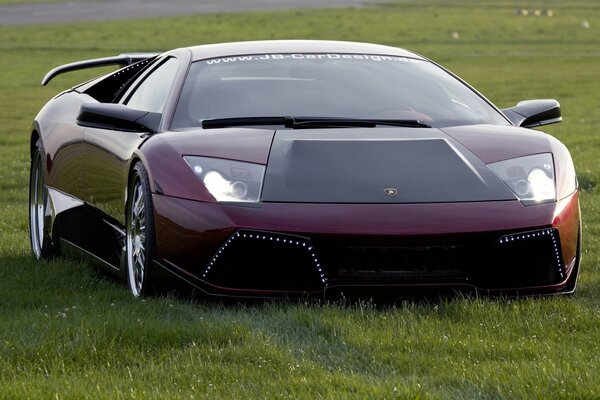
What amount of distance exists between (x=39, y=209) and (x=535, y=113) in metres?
3.05

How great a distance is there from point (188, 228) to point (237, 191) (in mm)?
257

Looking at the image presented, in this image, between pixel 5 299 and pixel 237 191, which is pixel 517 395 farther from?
pixel 5 299

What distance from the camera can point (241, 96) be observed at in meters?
7.10

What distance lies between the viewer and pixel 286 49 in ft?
25.0

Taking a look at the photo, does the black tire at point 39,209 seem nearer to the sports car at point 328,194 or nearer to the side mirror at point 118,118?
the sports car at point 328,194

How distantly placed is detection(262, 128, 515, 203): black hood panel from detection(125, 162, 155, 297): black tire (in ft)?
1.95

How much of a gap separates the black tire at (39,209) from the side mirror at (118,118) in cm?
135

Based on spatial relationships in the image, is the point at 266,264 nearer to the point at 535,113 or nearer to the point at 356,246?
the point at 356,246

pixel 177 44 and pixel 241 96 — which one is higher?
pixel 241 96

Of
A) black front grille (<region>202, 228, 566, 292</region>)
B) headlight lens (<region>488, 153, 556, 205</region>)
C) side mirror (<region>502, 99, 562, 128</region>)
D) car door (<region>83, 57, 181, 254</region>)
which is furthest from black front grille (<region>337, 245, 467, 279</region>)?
side mirror (<region>502, 99, 562, 128</region>)

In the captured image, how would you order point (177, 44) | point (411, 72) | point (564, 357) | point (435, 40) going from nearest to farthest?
point (564, 357)
point (411, 72)
point (177, 44)
point (435, 40)

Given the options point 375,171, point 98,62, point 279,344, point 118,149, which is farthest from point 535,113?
point 98,62

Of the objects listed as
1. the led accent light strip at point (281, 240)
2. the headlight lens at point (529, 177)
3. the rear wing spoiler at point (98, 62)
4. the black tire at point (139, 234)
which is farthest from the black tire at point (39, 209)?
the headlight lens at point (529, 177)

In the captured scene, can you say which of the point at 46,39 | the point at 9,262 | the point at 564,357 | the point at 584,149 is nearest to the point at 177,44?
the point at 46,39
